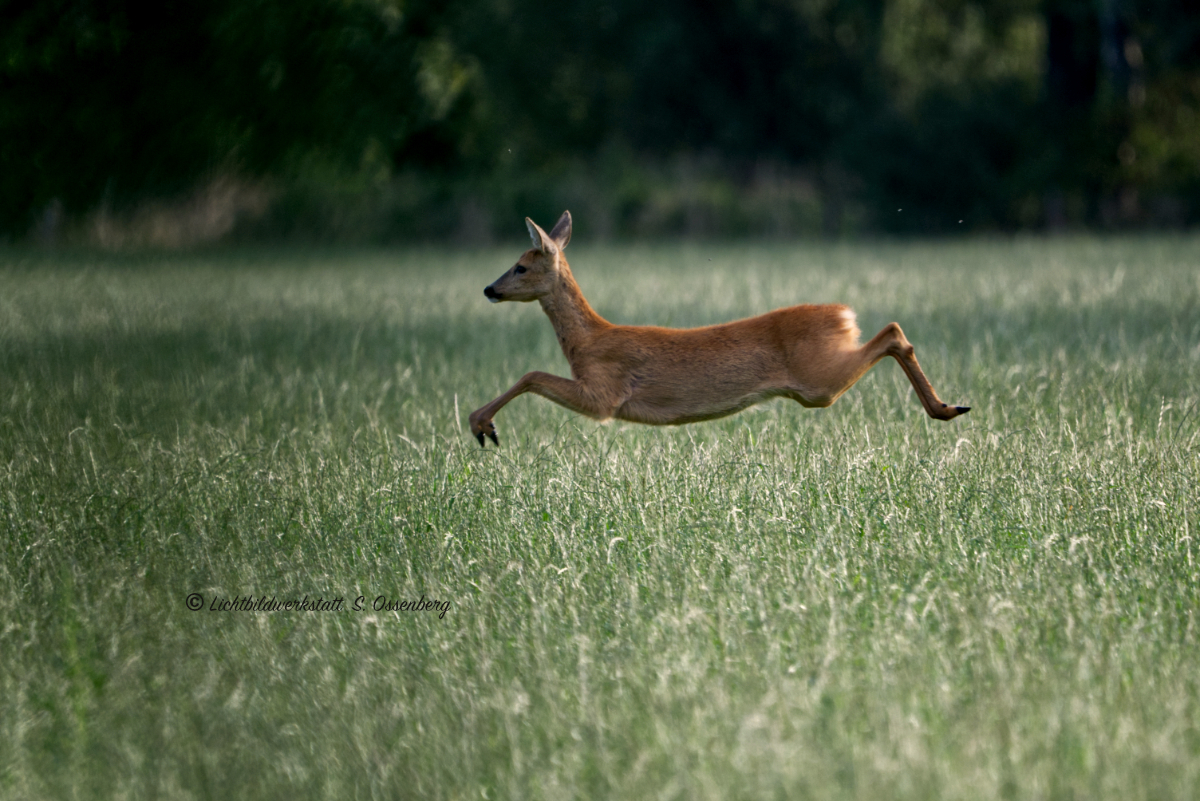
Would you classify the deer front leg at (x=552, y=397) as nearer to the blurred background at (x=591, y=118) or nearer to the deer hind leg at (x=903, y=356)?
the deer hind leg at (x=903, y=356)

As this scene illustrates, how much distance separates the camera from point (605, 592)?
3734mm

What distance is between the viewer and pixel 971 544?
13.3ft

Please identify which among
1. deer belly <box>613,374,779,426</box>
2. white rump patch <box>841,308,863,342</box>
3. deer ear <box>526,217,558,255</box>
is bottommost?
deer belly <box>613,374,779,426</box>

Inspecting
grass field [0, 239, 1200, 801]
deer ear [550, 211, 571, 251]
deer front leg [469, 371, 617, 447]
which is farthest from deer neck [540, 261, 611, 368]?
grass field [0, 239, 1200, 801]

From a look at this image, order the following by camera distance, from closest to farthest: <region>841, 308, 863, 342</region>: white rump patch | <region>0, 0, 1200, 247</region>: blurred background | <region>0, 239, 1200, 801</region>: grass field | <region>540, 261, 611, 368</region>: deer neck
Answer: <region>0, 239, 1200, 801</region>: grass field → <region>841, 308, 863, 342</region>: white rump patch → <region>540, 261, 611, 368</region>: deer neck → <region>0, 0, 1200, 247</region>: blurred background

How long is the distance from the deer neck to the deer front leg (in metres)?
0.29

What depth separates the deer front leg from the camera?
15.3 feet

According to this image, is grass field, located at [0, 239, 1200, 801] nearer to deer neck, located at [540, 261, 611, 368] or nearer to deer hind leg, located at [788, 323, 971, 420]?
deer hind leg, located at [788, 323, 971, 420]

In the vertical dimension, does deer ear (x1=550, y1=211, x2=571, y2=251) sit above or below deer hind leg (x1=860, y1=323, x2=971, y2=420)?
above

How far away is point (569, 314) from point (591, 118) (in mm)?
33489

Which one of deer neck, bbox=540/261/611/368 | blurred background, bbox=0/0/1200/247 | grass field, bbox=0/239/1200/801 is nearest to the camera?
grass field, bbox=0/239/1200/801

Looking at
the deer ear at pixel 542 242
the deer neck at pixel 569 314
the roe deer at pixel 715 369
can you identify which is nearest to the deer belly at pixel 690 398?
the roe deer at pixel 715 369

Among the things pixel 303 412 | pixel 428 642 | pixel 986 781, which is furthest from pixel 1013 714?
pixel 303 412

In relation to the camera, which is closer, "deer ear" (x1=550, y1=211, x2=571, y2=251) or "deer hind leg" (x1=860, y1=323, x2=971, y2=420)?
"deer hind leg" (x1=860, y1=323, x2=971, y2=420)
